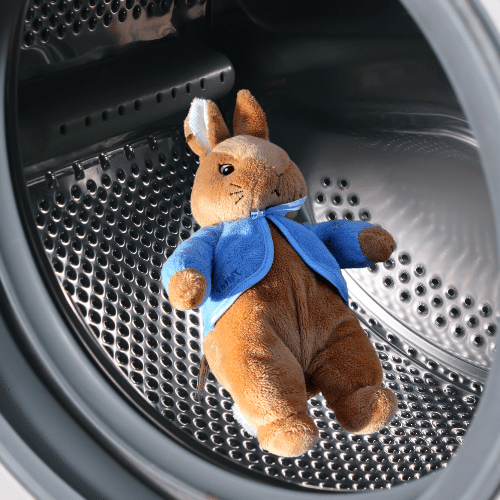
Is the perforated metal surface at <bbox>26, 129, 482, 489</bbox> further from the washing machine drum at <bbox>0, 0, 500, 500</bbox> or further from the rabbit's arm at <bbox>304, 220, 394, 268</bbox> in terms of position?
the rabbit's arm at <bbox>304, 220, 394, 268</bbox>

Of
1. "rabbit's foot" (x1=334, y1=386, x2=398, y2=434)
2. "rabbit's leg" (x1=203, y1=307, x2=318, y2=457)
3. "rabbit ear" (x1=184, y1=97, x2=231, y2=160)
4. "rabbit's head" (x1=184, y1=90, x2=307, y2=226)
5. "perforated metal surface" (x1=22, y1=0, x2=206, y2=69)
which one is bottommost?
"rabbit's foot" (x1=334, y1=386, x2=398, y2=434)

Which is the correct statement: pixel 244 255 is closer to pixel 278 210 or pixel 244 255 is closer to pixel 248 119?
pixel 278 210

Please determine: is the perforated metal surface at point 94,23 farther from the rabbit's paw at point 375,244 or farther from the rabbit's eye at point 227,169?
the rabbit's paw at point 375,244

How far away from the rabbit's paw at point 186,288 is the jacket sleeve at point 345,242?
191mm

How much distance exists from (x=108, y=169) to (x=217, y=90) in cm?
22

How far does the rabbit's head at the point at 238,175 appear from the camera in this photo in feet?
1.87

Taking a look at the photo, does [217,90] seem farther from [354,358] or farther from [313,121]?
[354,358]

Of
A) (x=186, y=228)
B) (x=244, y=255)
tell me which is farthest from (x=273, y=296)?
(x=186, y=228)

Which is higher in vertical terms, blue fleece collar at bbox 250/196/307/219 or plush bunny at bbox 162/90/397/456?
blue fleece collar at bbox 250/196/307/219

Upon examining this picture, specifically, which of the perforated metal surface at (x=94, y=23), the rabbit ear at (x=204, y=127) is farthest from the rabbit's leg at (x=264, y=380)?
the perforated metal surface at (x=94, y=23)

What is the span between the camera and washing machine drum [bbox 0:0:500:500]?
579 millimetres

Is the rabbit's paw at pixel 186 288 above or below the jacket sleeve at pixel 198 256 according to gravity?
below

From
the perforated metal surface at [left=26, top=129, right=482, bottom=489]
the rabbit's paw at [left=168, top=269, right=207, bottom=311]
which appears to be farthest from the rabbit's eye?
the perforated metal surface at [left=26, top=129, right=482, bottom=489]

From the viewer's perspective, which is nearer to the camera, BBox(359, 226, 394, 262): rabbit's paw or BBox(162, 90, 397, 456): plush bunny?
BBox(162, 90, 397, 456): plush bunny
